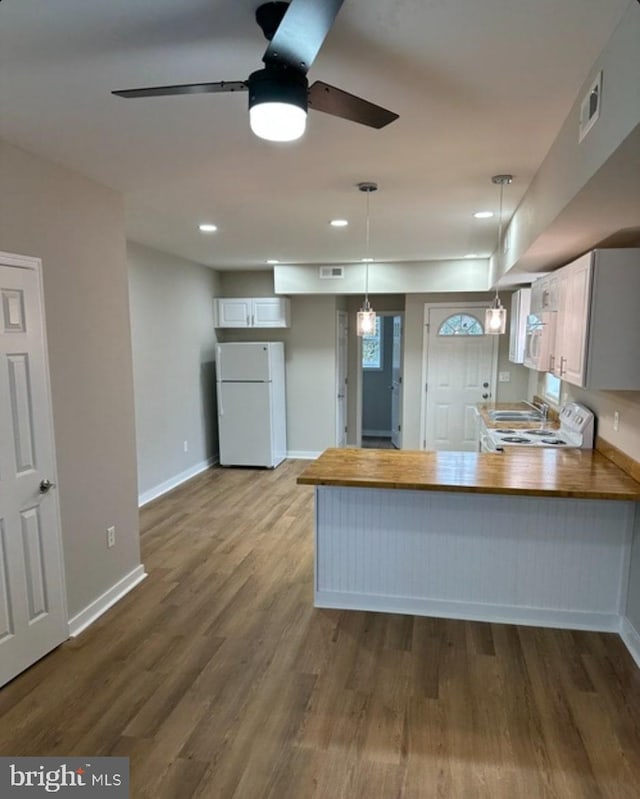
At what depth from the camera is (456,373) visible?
6398mm

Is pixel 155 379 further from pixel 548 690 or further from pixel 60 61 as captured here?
pixel 548 690

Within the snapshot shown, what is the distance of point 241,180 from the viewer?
9.46 feet

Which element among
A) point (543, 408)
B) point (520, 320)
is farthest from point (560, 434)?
point (520, 320)

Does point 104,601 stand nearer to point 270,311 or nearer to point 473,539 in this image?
point 473,539

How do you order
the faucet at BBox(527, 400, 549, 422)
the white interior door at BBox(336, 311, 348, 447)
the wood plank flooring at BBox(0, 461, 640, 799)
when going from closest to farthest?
the wood plank flooring at BBox(0, 461, 640, 799)
the faucet at BBox(527, 400, 549, 422)
the white interior door at BBox(336, 311, 348, 447)

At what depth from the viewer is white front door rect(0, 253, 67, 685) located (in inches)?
91.7

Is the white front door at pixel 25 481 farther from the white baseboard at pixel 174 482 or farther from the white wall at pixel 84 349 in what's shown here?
the white baseboard at pixel 174 482

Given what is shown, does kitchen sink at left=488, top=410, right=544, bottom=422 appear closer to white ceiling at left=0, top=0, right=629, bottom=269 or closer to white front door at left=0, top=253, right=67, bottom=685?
white ceiling at left=0, top=0, right=629, bottom=269

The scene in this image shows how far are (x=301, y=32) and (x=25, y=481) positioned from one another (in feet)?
7.50

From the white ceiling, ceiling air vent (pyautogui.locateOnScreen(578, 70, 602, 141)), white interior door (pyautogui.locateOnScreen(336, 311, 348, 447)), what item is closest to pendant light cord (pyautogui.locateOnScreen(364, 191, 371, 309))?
the white ceiling

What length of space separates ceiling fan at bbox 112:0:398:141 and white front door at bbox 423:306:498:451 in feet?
16.7

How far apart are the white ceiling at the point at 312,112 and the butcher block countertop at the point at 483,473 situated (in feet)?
5.53

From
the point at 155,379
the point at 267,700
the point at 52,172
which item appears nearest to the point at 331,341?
the point at 155,379

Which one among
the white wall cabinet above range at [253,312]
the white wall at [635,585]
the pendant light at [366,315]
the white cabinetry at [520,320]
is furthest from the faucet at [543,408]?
the white wall cabinet above range at [253,312]
